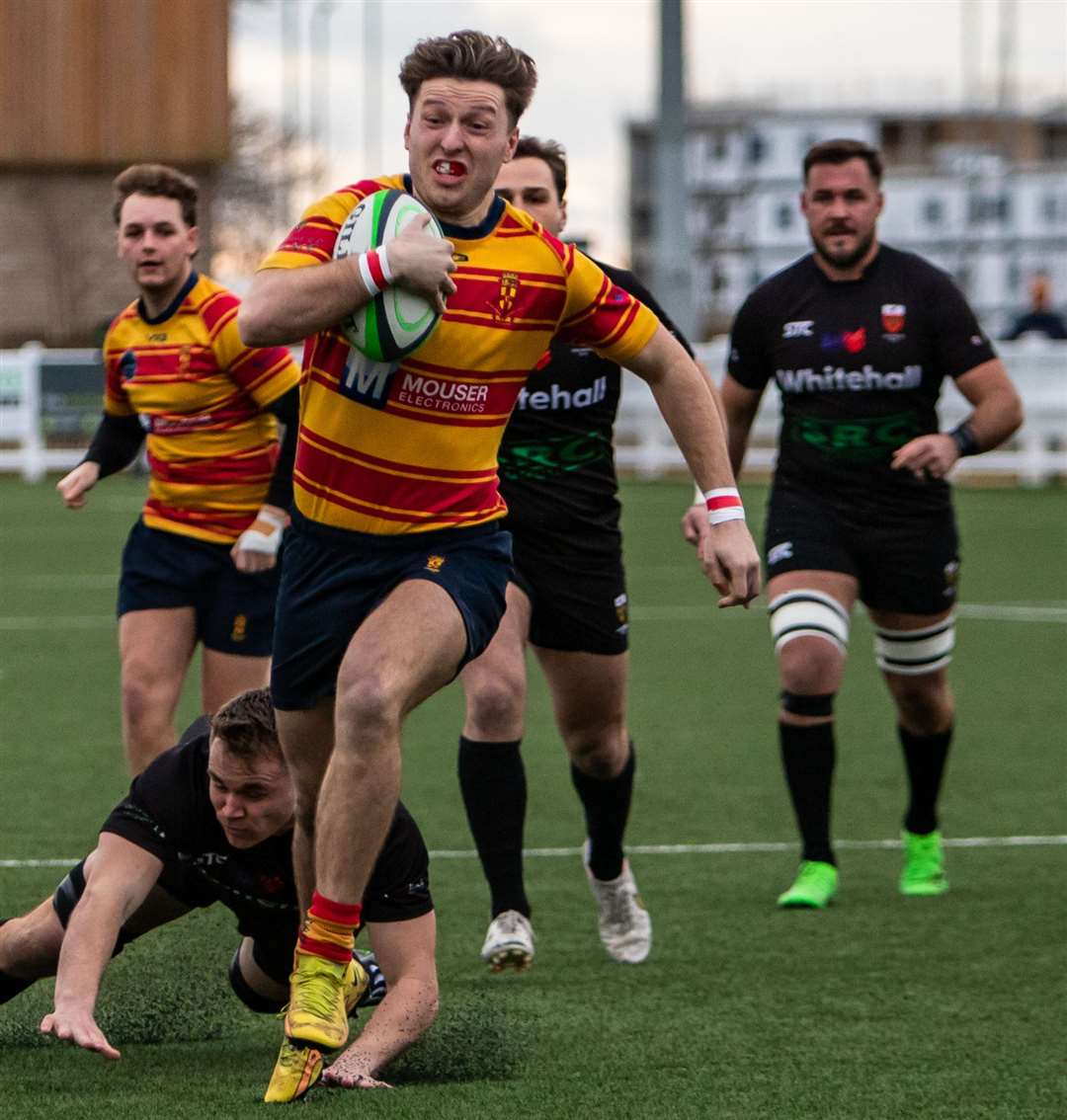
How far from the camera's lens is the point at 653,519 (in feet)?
74.1

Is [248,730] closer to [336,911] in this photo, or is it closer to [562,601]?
[336,911]

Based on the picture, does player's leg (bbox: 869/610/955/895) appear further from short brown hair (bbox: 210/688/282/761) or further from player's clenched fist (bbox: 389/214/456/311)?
player's clenched fist (bbox: 389/214/456/311)

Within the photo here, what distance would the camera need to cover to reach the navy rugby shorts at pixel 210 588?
7367mm

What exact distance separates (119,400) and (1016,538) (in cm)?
1378

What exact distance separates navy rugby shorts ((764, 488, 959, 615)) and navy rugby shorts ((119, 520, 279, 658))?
1.66 metres

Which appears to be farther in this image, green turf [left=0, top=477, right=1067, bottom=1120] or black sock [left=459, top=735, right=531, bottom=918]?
black sock [left=459, top=735, right=531, bottom=918]

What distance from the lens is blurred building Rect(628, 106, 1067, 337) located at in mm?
83312

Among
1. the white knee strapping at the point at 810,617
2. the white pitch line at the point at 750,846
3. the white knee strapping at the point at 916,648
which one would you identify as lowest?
the white pitch line at the point at 750,846

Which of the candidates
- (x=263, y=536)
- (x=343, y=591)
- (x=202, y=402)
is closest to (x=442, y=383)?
(x=343, y=591)

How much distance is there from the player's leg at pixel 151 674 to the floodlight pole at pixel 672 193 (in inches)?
845

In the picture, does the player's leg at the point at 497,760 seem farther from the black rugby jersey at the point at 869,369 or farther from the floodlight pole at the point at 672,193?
the floodlight pole at the point at 672,193

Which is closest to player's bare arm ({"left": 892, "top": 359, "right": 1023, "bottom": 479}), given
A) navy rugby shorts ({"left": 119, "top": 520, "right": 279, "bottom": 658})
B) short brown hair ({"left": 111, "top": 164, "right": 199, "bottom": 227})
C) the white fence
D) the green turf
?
the green turf

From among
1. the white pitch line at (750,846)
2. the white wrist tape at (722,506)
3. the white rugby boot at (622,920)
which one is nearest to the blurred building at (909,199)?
the white pitch line at (750,846)

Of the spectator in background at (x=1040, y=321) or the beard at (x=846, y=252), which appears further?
the spectator in background at (x=1040, y=321)
